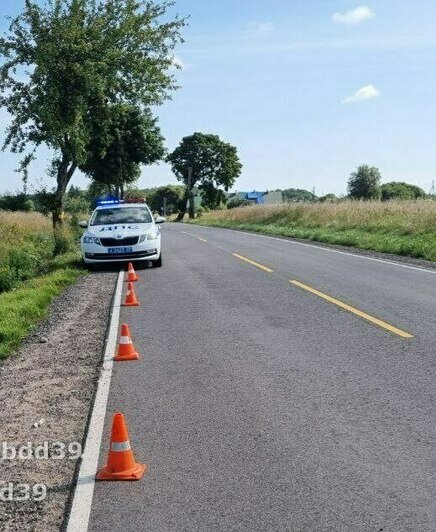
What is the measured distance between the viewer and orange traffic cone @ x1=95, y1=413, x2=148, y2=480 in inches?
168

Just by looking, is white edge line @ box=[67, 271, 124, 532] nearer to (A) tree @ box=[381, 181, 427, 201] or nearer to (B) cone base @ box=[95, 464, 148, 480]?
(B) cone base @ box=[95, 464, 148, 480]

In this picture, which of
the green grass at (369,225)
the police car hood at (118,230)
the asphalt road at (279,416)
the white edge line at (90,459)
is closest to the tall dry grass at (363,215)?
the green grass at (369,225)

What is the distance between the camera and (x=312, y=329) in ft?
28.1

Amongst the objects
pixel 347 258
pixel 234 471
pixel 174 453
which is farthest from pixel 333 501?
pixel 347 258

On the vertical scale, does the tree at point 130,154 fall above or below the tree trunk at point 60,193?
above

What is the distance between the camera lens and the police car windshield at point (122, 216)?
17.4 m

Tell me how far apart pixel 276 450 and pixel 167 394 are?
1.63m

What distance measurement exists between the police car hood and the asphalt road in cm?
574

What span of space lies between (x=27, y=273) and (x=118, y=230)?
3.78 meters

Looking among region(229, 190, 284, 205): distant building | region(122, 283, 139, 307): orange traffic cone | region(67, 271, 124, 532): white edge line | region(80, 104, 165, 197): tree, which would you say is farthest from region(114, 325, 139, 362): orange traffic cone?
region(229, 190, 284, 205): distant building

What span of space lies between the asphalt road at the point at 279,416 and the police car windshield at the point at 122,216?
700cm

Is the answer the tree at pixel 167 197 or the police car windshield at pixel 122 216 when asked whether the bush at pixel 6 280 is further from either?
the tree at pixel 167 197

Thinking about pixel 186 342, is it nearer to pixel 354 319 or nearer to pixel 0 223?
pixel 354 319

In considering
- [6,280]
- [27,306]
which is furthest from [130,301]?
[6,280]
